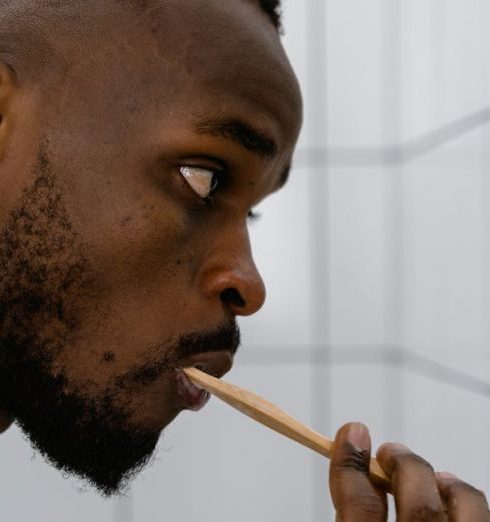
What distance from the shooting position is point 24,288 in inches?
25.5

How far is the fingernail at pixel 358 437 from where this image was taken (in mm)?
528

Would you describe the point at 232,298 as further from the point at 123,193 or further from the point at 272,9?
the point at 272,9

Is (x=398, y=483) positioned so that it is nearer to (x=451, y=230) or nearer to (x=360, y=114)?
(x=451, y=230)

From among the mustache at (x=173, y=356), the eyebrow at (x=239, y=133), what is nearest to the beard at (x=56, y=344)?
the mustache at (x=173, y=356)

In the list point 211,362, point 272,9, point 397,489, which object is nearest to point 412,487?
point 397,489

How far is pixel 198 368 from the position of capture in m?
0.64

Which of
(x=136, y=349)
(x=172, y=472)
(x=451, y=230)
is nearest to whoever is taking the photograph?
(x=136, y=349)

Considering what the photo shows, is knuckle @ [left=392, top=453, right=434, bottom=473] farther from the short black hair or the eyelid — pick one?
the short black hair

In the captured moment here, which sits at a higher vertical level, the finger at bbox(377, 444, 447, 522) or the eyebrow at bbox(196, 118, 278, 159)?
the eyebrow at bbox(196, 118, 278, 159)

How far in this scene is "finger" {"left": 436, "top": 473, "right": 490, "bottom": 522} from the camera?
50 centimetres

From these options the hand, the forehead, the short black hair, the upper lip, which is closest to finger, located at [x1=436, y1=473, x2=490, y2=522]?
the hand

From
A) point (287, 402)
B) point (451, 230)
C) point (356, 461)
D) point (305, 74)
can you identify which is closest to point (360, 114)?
point (305, 74)

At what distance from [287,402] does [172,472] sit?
0.22m

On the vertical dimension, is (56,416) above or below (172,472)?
above
